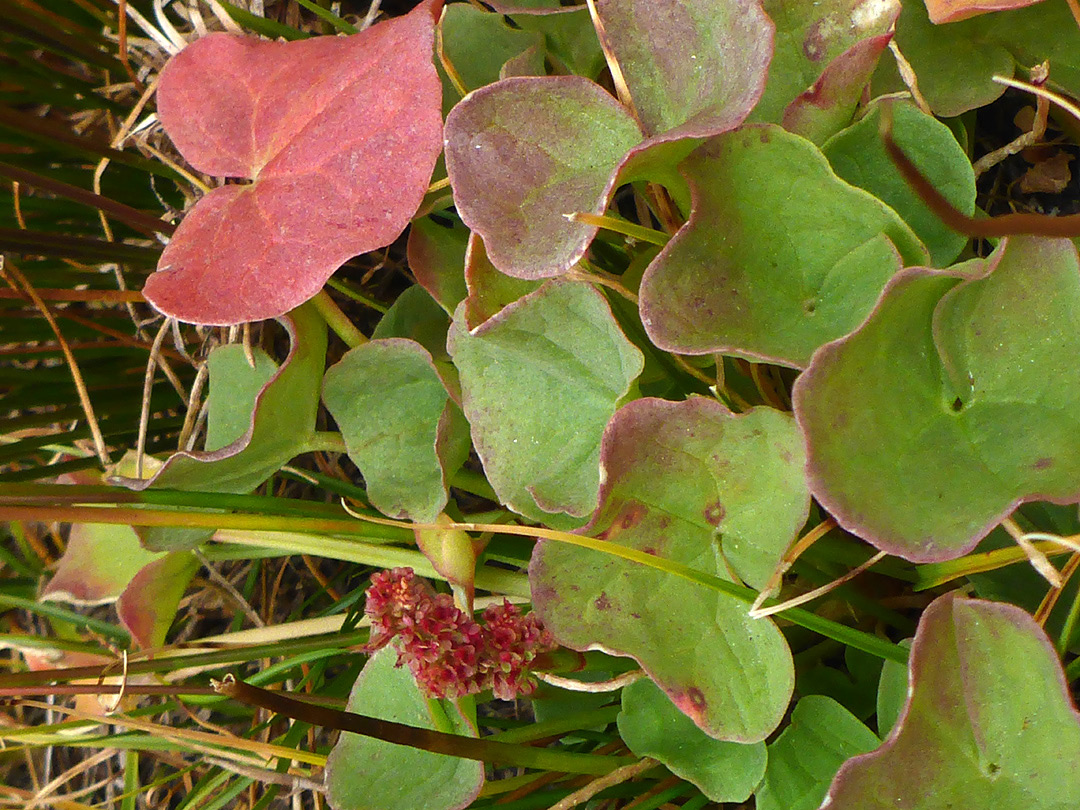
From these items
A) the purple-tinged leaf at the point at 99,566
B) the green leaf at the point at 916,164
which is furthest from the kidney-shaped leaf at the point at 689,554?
the purple-tinged leaf at the point at 99,566

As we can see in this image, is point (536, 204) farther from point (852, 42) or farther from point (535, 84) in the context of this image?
point (852, 42)

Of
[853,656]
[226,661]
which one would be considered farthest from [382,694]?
[853,656]

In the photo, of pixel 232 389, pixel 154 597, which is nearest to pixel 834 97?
pixel 232 389

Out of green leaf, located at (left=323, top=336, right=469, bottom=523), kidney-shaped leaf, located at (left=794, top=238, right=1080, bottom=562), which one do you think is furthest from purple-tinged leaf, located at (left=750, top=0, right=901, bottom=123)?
green leaf, located at (left=323, top=336, right=469, bottom=523)

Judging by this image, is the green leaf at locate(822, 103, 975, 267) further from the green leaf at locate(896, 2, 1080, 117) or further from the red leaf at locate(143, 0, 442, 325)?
the red leaf at locate(143, 0, 442, 325)

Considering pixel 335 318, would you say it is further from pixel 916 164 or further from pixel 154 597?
pixel 916 164
